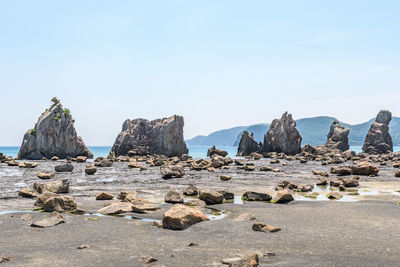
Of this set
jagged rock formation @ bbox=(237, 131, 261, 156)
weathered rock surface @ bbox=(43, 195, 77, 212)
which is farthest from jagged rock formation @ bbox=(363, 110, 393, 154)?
weathered rock surface @ bbox=(43, 195, 77, 212)

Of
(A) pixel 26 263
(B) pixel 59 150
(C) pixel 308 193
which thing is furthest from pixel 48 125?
(A) pixel 26 263

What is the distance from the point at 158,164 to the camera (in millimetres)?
52938

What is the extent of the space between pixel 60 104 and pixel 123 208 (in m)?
92.3

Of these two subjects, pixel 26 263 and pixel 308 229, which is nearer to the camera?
pixel 26 263

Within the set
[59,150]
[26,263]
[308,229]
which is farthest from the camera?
[59,150]

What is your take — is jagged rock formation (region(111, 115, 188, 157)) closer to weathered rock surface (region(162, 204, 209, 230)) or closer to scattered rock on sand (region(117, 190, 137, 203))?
scattered rock on sand (region(117, 190, 137, 203))

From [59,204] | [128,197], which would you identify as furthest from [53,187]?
[128,197]

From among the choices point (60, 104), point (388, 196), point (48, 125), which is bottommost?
point (388, 196)

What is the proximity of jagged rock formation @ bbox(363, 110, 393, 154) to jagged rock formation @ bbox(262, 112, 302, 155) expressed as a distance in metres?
29.7

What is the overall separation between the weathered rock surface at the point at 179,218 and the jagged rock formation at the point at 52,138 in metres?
89.4

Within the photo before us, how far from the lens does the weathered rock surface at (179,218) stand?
1193 cm

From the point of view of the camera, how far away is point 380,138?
126938mm

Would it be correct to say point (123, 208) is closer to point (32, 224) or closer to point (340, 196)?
point (32, 224)

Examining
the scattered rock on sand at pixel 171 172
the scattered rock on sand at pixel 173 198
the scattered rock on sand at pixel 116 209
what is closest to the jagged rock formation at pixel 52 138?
the scattered rock on sand at pixel 171 172
